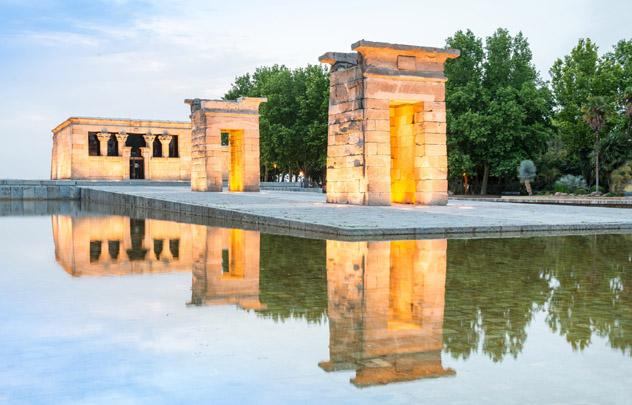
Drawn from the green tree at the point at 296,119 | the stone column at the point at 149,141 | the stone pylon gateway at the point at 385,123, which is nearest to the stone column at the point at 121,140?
the stone column at the point at 149,141

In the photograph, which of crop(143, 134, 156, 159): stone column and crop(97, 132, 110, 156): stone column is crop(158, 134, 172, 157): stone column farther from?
crop(97, 132, 110, 156): stone column

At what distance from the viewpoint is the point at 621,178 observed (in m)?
43.9

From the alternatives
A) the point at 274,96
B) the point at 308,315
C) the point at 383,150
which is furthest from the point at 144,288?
the point at 274,96

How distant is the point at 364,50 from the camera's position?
19.8 meters

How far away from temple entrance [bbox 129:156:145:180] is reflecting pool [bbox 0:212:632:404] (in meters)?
48.1

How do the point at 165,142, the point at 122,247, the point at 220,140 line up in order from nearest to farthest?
the point at 122,247, the point at 220,140, the point at 165,142

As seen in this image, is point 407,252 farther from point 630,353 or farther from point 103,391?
point 103,391

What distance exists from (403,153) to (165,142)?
38220mm

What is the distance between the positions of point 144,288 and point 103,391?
353 centimetres

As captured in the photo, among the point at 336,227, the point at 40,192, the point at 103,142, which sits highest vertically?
the point at 103,142

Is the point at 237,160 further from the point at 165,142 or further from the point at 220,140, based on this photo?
the point at 165,142

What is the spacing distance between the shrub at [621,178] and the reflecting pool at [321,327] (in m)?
37.5

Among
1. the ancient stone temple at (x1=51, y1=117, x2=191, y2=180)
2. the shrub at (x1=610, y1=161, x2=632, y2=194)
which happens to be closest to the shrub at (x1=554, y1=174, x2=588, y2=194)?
the shrub at (x1=610, y1=161, x2=632, y2=194)

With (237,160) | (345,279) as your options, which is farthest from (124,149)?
(345,279)
